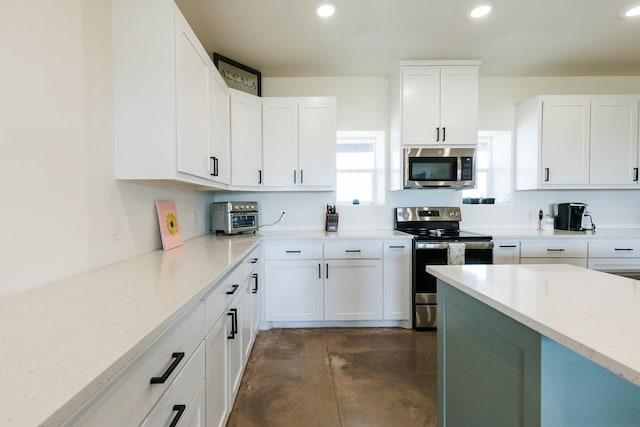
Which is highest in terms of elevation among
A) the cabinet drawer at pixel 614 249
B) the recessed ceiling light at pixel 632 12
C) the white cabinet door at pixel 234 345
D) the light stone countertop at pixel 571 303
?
the recessed ceiling light at pixel 632 12

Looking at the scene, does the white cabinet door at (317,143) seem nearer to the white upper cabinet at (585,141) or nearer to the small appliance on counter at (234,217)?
the small appliance on counter at (234,217)

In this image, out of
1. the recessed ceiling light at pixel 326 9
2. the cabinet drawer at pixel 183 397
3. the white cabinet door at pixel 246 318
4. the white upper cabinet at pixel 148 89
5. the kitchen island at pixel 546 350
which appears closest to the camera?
the kitchen island at pixel 546 350

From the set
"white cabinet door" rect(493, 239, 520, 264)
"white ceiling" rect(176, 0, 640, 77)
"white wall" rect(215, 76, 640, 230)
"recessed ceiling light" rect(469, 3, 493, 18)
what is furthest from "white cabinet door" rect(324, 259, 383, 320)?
"recessed ceiling light" rect(469, 3, 493, 18)

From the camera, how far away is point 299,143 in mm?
2953

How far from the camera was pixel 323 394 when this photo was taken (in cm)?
182

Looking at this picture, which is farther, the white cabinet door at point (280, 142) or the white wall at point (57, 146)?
the white cabinet door at point (280, 142)

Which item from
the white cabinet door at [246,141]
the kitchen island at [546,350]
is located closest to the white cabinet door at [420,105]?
the white cabinet door at [246,141]

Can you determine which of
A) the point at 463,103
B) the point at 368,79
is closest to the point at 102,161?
the point at 368,79

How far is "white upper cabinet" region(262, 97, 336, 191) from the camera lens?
2930mm

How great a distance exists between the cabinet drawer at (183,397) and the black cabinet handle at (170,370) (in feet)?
0.25

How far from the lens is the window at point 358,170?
3.38 meters

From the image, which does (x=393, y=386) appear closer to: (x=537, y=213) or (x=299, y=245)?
(x=299, y=245)

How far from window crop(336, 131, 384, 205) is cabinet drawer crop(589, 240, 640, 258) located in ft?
6.90

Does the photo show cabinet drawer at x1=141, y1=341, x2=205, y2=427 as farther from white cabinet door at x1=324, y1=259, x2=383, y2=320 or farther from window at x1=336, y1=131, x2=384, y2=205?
window at x1=336, y1=131, x2=384, y2=205
